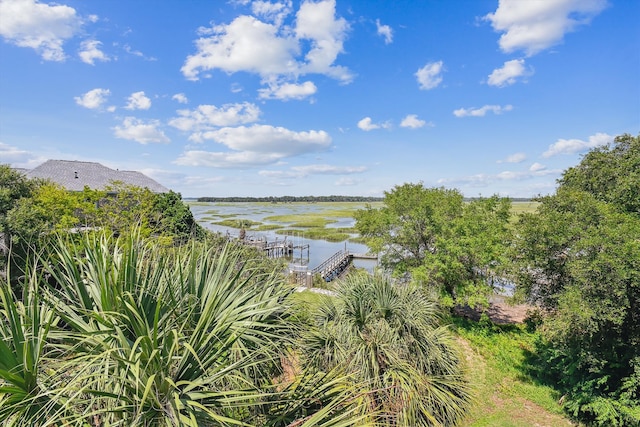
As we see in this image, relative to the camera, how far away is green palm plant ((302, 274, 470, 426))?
15.9 feet

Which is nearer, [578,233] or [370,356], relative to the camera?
[370,356]

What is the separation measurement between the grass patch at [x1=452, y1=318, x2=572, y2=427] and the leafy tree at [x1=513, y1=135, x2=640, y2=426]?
0.73 m

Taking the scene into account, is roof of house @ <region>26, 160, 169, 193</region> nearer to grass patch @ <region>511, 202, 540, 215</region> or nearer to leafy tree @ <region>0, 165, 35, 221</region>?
leafy tree @ <region>0, 165, 35, 221</region>

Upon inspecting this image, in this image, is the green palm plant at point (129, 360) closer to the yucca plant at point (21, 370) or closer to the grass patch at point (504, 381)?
the yucca plant at point (21, 370)

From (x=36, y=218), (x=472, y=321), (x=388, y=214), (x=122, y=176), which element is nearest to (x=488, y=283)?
(x=472, y=321)

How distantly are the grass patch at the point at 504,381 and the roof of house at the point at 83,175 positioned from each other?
80.4ft

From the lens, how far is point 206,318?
2.50m

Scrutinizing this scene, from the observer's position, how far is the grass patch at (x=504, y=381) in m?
9.47

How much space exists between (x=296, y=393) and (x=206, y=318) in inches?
48.5

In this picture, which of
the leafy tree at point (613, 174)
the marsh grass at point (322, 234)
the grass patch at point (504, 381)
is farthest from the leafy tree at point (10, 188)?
the marsh grass at point (322, 234)

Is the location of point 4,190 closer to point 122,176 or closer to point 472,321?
point 122,176

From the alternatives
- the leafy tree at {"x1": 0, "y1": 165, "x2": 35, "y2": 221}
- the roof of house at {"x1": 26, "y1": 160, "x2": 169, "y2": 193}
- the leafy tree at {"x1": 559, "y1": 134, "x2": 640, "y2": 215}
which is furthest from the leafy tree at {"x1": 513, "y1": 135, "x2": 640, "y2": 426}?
the roof of house at {"x1": 26, "y1": 160, "x2": 169, "y2": 193}

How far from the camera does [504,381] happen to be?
11.4m

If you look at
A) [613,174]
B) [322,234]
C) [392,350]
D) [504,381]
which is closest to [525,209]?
[322,234]
